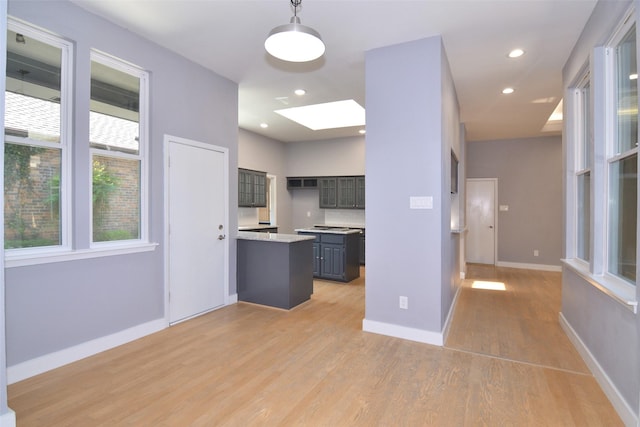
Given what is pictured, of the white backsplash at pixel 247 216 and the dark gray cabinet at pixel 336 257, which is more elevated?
the white backsplash at pixel 247 216

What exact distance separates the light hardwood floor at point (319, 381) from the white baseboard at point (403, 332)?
8 cm

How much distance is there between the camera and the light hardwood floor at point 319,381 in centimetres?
201

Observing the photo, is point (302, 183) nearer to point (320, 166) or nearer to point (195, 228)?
point (320, 166)

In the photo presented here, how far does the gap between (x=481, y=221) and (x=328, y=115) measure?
168 inches

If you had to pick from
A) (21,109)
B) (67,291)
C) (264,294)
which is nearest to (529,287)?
(264,294)

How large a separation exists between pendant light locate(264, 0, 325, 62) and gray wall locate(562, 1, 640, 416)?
73.3 inches

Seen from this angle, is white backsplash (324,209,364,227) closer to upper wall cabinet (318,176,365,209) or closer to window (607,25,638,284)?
upper wall cabinet (318,176,365,209)

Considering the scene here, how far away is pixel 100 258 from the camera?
2.90 meters

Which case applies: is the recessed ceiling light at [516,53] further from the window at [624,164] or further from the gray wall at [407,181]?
the window at [624,164]

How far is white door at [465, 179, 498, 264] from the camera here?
742cm

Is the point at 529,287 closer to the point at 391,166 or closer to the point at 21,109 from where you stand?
the point at 391,166

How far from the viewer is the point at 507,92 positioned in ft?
14.9

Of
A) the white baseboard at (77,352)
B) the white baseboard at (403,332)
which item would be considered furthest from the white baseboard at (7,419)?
the white baseboard at (403,332)

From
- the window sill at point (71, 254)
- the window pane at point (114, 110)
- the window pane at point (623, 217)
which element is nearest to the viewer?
the window pane at point (623, 217)
